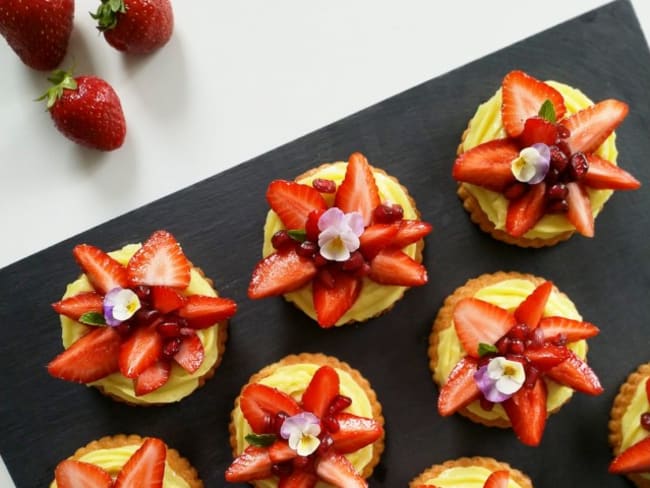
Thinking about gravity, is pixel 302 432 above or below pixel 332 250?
below

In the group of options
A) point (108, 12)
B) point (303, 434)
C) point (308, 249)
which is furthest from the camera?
point (108, 12)

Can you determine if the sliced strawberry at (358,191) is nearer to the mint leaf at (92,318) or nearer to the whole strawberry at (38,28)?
the mint leaf at (92,318)

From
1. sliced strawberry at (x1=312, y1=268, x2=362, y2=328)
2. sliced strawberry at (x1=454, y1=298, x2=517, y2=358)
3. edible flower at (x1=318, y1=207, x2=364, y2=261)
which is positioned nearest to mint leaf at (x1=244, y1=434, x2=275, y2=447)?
sliced strawberry at (x1=312, y1=268, x2=362, y2=328)

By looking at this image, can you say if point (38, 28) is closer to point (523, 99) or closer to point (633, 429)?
point (523, 99)

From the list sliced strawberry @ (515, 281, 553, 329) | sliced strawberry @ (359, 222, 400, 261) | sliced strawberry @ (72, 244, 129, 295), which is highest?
sliced strawberry @ (72, 244, 129, 295)

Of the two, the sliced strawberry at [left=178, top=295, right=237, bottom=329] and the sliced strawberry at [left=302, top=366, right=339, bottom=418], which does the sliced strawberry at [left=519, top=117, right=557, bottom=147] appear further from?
the sliced strawberry at [left=178, top=295, right=237, bottom=329]

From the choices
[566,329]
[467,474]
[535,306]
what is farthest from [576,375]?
[467,474]

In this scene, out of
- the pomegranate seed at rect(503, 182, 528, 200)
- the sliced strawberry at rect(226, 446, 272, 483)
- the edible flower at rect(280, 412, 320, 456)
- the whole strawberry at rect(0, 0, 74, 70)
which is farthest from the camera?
the whole strawberry at rect(0, 0, 74, 70)
